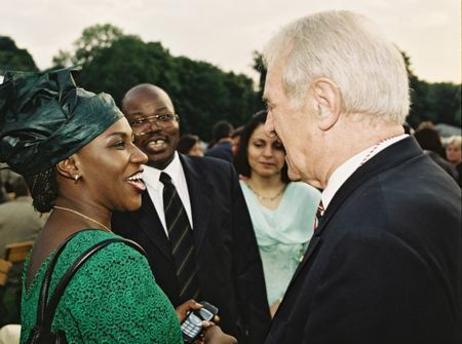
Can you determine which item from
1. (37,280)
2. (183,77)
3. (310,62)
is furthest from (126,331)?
(183,77)

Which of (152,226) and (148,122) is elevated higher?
(148,122)

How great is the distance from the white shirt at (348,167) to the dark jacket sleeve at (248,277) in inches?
73.0

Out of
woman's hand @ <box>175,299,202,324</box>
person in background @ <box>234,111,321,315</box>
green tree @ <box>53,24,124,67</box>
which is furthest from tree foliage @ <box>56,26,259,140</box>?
woman's hand @ <box>175,299,202,324</box>

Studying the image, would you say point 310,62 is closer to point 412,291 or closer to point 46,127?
point 412,291

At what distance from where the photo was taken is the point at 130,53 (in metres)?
72.4

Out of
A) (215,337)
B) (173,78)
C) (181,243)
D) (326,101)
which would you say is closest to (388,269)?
(326,101)

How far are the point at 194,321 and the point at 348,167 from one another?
1323mm

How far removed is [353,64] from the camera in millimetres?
1688

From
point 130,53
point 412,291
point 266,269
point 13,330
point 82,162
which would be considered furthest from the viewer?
point 130,53

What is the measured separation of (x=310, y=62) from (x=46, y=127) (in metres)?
1.00

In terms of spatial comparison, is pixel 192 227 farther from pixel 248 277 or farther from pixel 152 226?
pixel 248 277

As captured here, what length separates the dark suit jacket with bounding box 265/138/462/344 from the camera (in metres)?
1.39

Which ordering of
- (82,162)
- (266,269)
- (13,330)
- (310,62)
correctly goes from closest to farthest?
(310,62)
(82,162)
(13,330)
(266,269)

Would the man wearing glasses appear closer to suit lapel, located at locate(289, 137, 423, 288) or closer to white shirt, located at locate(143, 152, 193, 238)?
white shirt, located at locate(143, 152, 193, 238)
